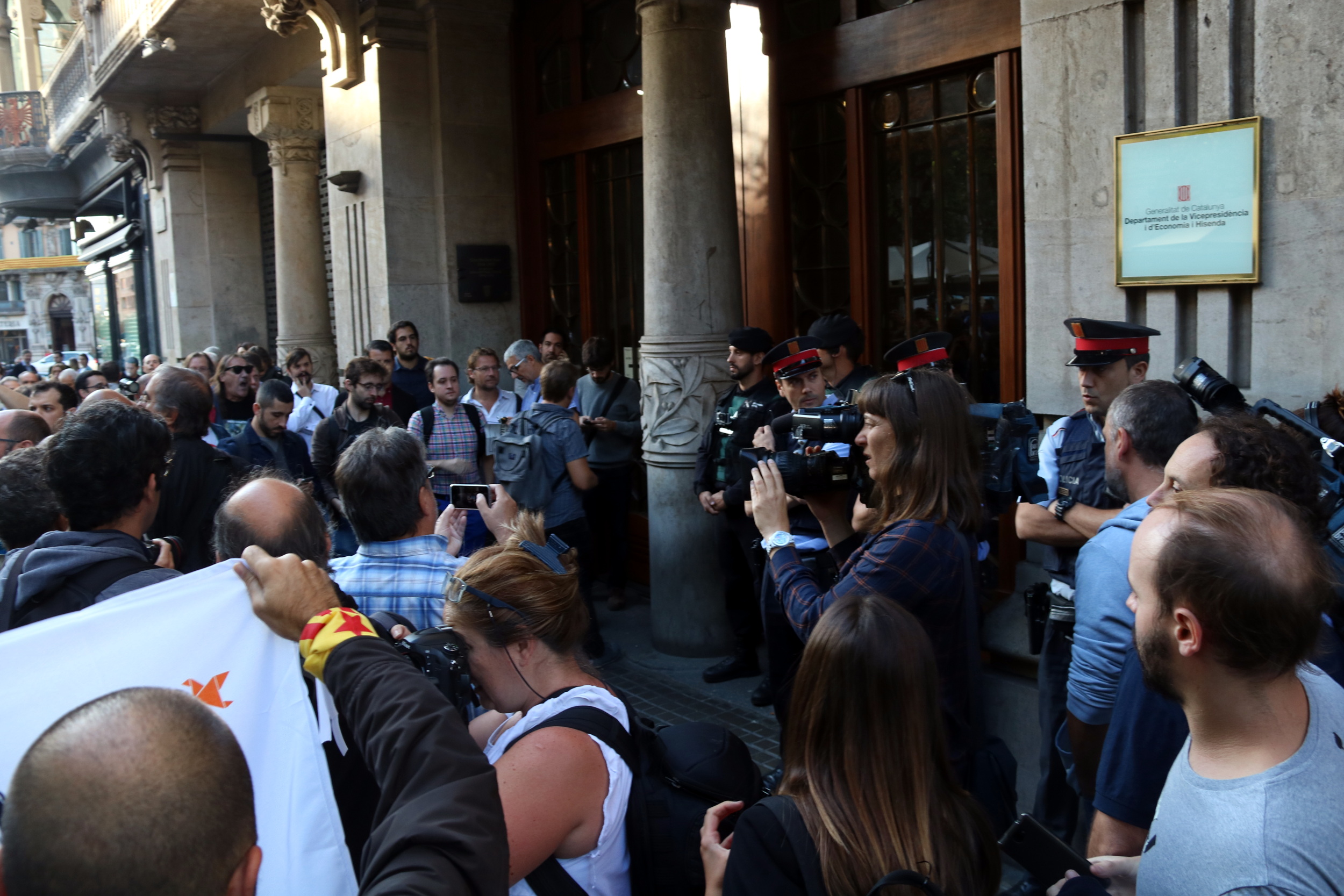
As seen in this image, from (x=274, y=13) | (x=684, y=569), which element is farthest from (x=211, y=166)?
(x=684, y=569)

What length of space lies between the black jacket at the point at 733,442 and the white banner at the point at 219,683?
3392 millimetres

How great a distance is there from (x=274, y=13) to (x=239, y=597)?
7.52 meters

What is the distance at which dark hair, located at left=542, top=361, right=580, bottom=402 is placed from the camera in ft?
20.4

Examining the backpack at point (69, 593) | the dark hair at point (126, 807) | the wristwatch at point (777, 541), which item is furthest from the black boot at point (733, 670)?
the dark hair at point (126, 807)

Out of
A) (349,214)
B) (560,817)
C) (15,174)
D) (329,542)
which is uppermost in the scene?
(15,174)

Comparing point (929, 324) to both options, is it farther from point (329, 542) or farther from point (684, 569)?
point (329, 542)

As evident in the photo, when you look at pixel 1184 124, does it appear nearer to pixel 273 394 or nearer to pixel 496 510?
pixel 496 510

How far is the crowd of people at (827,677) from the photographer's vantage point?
4.42 ft

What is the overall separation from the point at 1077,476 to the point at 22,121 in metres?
26.1

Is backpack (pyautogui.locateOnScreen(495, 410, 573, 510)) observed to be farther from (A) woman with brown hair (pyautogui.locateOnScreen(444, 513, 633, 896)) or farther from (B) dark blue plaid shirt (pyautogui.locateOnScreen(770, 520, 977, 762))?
(A) woman with brown hair (pyautogui.locateOnScreen(444, 513, 633, 896))

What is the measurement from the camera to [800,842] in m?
1.66

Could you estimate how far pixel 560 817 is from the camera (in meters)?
1.82

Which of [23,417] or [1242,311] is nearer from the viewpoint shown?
[1242,311]

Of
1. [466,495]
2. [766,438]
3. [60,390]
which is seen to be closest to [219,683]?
[466,495]
